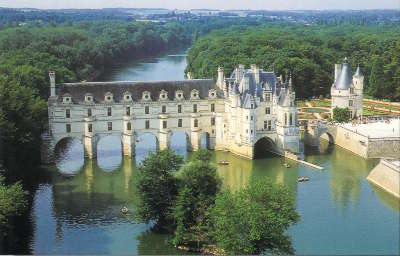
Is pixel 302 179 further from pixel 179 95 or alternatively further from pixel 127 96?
pixel 127 96

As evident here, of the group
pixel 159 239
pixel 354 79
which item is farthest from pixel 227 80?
pixel 159 239

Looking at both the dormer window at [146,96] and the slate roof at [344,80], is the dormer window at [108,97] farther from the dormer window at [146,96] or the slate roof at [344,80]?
the slate roof at [344,80]

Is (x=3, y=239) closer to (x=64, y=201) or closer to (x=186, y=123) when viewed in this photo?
(x=64, y=201)

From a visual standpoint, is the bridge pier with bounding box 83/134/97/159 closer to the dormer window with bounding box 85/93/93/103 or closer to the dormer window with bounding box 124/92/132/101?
the dormer window with bounding box 85/93/93/103

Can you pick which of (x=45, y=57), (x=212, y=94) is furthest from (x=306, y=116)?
(x=45, y=57)

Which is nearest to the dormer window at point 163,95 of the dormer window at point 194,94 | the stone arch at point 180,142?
the dormer window at point 194,94

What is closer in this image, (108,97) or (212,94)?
(108,97)

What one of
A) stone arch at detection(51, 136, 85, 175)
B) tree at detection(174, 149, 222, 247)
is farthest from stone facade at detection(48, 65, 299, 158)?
tree at detection(174, 149, 222, 247)

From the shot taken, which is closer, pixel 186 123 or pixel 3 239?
pixel 3 239
